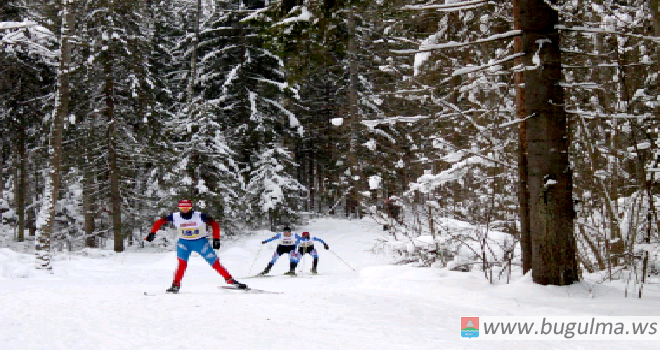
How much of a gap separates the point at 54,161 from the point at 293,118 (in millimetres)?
13219

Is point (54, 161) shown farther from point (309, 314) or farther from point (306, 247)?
point (309, 314)

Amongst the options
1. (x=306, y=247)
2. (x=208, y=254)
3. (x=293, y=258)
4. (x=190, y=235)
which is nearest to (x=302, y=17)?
(x=190, y=235)

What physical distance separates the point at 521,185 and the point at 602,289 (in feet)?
6.37

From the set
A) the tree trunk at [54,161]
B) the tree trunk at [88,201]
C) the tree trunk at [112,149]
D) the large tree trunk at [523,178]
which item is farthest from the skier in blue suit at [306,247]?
the tree trunk at [88,201]

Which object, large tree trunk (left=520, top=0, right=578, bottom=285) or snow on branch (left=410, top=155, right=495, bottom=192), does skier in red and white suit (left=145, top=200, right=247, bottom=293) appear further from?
large tree trunk (left=520, top=0, right=578, bottom=285)

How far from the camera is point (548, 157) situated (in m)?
6.55

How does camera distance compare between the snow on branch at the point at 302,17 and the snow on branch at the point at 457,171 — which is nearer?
the snow on branch at the point at 302,17

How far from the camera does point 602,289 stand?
6.61 meters

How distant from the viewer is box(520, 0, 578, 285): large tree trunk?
21.4 ft

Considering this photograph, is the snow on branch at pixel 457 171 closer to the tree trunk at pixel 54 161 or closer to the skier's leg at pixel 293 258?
the skier's leg at pixel 293 258

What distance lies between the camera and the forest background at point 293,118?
24.4 feet

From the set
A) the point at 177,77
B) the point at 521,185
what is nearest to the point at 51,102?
the point at 177,77

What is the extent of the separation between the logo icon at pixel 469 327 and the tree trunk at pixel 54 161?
37.8 feet

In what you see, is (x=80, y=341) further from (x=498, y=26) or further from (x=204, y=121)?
(x=204, y=121)
